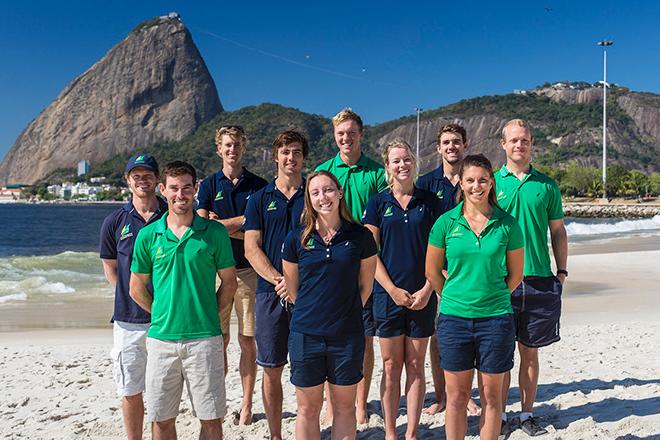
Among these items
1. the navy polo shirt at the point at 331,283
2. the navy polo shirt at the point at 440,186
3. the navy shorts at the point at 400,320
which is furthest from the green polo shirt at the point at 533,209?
the navy polo shirt at the point at 331,283

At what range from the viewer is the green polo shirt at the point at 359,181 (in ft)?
15.7

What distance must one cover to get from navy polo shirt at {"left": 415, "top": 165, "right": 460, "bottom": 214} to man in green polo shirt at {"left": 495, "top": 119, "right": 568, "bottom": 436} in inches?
15.3

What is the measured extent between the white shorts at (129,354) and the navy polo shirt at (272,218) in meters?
0.83

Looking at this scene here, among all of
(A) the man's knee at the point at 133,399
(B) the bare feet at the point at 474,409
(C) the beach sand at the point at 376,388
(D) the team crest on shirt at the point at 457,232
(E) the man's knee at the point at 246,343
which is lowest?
(C) the beach sand at the point at 376,388

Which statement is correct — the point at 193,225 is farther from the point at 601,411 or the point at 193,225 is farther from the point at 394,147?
the point at 601,411

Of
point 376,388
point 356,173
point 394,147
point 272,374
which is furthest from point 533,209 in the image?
point 376,388

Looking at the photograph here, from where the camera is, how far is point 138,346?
13.2ft

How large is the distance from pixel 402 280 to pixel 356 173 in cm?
105

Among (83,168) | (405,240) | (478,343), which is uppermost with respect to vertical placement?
(83,168)

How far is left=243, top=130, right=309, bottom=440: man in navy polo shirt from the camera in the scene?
421 cm

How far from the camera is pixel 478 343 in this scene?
368 centimetres

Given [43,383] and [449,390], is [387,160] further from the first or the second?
[43,383]

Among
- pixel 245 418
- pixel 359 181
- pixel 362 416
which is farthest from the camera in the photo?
pixel 245 418

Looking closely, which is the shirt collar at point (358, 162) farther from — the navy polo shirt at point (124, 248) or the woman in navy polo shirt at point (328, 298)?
the navy polo shirt at point (124, 248)
